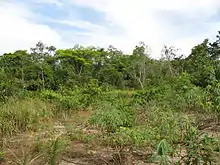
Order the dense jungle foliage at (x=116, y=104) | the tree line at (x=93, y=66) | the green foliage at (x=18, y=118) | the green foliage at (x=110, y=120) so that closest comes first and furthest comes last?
the dense jungle foliage at (x=116, y=104), the green foliage at (x=110, y=120), the green foliage at (x=18, y=118), the tree line at (x=93, y=66)

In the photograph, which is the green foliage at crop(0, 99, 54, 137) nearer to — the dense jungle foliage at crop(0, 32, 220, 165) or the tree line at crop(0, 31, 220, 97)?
the dense jungle foliage at crop(0, 32, 220, 165)

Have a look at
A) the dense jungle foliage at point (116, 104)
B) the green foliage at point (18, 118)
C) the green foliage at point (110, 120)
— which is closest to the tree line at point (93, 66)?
the dense jungle foliage at point (116, 104)

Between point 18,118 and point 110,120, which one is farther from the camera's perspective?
point 18,118

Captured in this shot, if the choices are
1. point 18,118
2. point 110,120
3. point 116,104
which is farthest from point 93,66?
point 110,120

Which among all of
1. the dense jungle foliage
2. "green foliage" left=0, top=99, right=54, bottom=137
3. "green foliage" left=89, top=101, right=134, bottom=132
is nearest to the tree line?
the dense jungle foliage

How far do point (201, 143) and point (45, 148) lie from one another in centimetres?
237

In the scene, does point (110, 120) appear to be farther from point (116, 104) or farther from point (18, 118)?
point (18, 118)

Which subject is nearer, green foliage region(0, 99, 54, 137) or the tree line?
green foliage region(0, 99, 54, 137)

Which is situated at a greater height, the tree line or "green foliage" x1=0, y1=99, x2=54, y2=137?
the tree line

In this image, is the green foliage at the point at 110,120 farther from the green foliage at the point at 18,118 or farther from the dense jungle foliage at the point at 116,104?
the green foliage at the point at 18,118

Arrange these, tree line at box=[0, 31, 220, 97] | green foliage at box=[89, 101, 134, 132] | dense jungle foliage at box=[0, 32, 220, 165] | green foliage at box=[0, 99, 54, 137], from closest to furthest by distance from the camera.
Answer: dense jungle foliage at box=[0, 32, 220, 165] < green foliage at box=[89, 101, 134, 132] < green foliage at box=[0, 99, 54, 137] < tree line at box=[0, 31, 220, 97]

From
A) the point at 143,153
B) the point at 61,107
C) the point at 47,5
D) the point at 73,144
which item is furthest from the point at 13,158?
the point at 47,5

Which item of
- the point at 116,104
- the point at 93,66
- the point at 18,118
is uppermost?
the point at 93,66

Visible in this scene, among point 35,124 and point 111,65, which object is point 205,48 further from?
point 35,124
